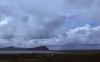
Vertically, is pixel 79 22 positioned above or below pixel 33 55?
above

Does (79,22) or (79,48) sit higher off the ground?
(79,22)

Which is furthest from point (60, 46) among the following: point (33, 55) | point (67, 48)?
point (33, 55)

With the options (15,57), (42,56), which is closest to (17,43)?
(15,57)

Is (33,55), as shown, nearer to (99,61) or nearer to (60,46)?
(60,46)

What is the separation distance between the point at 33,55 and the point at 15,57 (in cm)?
22

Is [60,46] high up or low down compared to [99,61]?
up

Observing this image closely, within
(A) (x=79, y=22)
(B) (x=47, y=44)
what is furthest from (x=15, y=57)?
(A) (x=79, y=22)

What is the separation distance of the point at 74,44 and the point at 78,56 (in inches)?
6.4

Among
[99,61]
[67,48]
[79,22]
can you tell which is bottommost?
[99,61]

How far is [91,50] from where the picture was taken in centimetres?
281

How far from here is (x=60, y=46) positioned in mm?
2797

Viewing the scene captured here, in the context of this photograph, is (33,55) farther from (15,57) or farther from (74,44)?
(74,44)

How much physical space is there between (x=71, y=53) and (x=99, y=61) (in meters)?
0.38

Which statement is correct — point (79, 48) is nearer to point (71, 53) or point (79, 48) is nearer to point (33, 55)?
point (71, 53)
